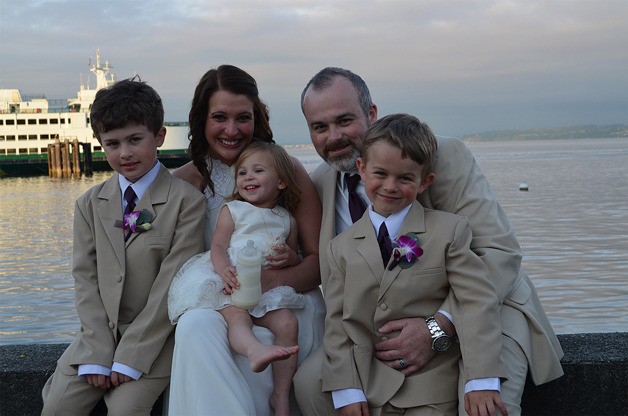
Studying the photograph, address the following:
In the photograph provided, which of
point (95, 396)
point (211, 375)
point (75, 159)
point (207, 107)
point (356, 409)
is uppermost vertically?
point (207, 107)

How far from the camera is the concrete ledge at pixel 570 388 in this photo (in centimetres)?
306

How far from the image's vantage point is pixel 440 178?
3.07 m

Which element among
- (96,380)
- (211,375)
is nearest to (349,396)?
(211,375)

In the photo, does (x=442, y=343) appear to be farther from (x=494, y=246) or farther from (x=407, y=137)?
(x=407, y=137)

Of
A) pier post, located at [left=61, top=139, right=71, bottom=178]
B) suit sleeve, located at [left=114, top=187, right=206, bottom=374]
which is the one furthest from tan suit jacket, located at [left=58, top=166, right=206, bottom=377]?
pier post, located at [left=61, top=139, right=71, bottom=178]

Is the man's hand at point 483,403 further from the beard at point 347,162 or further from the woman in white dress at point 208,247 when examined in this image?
the beard at point 347,162

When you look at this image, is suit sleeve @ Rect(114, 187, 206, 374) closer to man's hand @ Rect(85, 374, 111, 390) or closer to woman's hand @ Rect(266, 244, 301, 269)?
man's hand @ Rect(85, 374, 111, 390)

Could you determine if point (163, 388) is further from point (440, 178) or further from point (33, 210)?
point (33, 210)

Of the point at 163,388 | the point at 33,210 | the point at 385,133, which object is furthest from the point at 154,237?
the point at 33,210

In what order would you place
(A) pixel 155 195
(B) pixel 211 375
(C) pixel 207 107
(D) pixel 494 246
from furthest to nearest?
Answer: (C) pixel 207 107, (A) pixel 155 195, (D) pixel 494 246, (B) pixel 211 375

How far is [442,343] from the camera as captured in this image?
8.94 ft

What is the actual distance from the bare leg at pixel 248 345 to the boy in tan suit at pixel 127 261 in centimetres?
29

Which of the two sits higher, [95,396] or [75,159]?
[95,396]

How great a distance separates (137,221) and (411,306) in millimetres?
1200
